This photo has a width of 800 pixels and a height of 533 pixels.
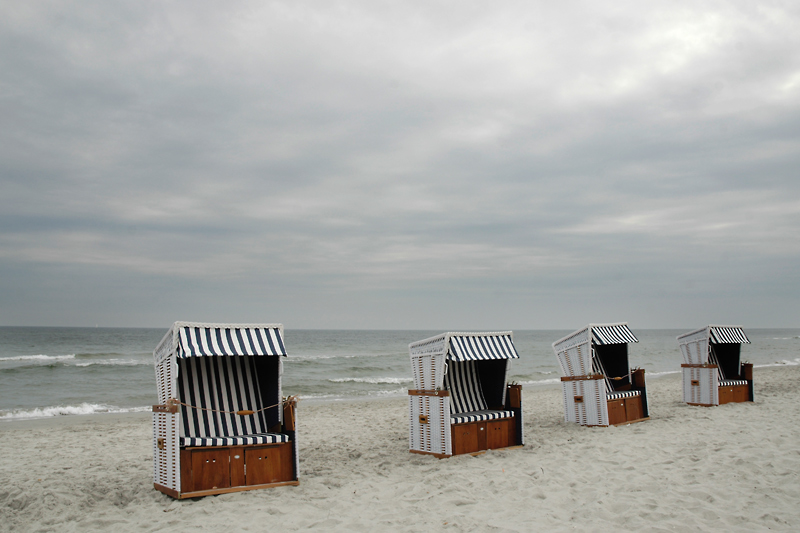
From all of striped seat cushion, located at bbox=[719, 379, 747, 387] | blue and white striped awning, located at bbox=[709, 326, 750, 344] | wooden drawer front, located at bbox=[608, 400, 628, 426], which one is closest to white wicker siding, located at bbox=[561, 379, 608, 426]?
wooden drawer front, located at bbox=[608, 400, 628, 426]

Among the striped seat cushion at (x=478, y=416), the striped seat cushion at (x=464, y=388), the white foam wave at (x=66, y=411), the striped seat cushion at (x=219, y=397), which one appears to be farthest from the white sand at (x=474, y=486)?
the white foam wave at (x=66, y=411)

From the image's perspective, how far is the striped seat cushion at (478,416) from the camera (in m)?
7.98

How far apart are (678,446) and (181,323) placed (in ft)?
24.0

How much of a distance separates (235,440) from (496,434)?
4066 millimetres

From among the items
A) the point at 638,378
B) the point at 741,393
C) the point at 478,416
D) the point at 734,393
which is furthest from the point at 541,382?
the point at 478,416

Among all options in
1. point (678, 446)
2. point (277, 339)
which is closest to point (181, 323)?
point (277, 339)

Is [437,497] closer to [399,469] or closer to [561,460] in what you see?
[399,469]

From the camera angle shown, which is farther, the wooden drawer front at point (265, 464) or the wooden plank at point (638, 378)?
the wooden plank at point (638, 378)

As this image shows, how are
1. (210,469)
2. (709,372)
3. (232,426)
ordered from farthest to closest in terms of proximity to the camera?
(709,372) → (232,426) → (210,469)

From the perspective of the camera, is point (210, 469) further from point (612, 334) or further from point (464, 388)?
point (612, 334)

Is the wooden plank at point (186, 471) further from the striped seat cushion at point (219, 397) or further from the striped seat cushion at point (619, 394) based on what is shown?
the striped seat cushion at point (619, 394)

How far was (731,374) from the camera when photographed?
13.5 meters

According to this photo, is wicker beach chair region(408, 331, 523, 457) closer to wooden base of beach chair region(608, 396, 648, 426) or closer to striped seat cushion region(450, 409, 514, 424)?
striped seat cushion region(450, 409, 514, 424)

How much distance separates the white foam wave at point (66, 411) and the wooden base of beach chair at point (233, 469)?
10682 millimetres
